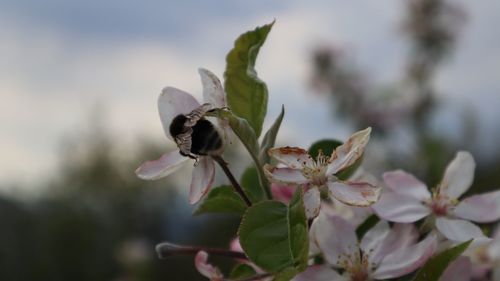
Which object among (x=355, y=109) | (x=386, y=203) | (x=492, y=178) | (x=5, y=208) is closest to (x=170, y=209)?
(x=5, y=208)

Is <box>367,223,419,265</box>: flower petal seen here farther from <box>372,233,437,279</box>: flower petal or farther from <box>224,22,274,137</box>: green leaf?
<box>224,22,274,137</box>: green leaf

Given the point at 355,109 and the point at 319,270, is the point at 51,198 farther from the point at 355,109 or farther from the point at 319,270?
the point at 319,270

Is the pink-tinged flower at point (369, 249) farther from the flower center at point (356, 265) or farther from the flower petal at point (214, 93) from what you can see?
the flower petal at point (214, 93)

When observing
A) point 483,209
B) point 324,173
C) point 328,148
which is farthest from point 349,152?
point 483,209

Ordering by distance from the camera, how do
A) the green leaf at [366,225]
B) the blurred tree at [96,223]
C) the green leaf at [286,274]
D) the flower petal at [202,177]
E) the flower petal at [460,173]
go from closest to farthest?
the green leaf at [286,274] → the flower petal at [202,177] → the green leaf at [366,225] → the flower petal at [460,173] → the blurred tree at [96,223]

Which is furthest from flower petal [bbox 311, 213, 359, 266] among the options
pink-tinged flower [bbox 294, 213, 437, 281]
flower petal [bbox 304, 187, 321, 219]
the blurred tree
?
the blurred tree

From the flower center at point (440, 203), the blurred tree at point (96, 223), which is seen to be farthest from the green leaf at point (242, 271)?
the blurred tree at point (96, 223)

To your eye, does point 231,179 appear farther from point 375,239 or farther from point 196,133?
point 375,239

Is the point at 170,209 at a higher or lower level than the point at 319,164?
lower
